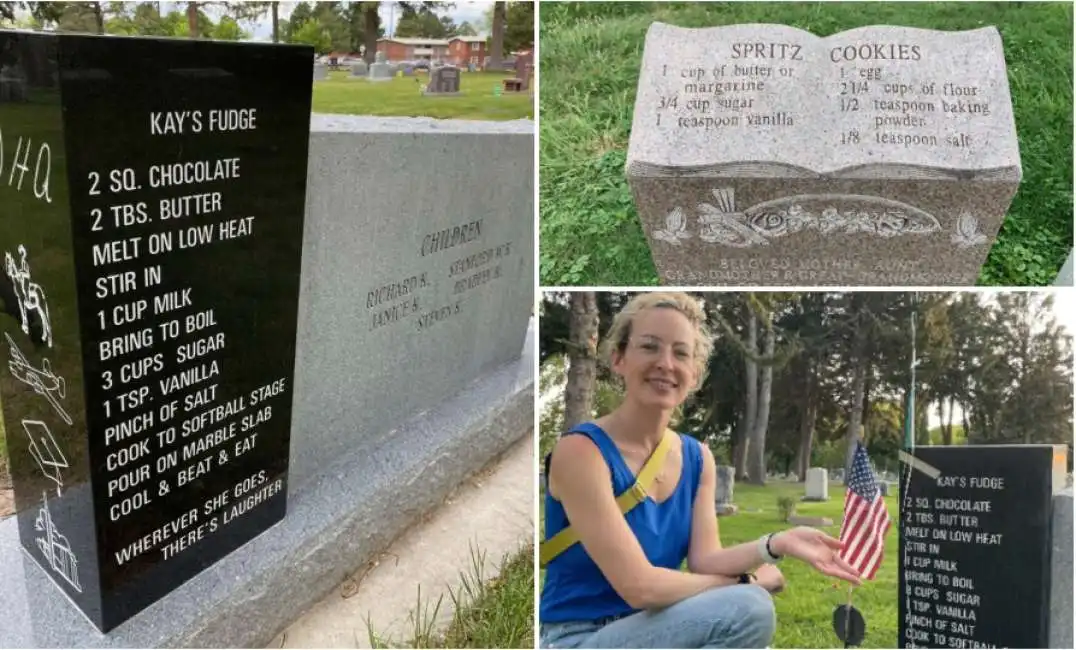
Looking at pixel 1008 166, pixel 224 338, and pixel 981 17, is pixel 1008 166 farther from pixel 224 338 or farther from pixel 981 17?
pixel 981 17

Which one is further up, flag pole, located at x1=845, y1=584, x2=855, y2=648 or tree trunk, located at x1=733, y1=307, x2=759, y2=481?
tree trunk, located at x1=733, y1=307, x2=759, y2=481

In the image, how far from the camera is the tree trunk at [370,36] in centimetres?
1535

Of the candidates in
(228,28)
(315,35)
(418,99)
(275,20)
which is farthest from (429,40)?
(228,28)

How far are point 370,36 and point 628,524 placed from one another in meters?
15.1

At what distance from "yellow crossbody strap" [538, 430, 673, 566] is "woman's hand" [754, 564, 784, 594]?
38 centimetres

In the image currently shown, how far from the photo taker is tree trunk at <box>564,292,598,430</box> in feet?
A: 7.53

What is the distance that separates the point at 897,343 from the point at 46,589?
8.60 feet

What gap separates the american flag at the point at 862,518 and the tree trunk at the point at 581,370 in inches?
30.6

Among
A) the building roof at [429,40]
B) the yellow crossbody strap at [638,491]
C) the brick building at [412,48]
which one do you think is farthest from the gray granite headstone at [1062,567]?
the building roof at [429,40]

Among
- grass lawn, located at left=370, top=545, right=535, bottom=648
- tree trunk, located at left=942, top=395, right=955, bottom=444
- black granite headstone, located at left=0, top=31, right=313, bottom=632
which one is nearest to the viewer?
black granite headstone, located at left=0, top=31, right=313, bottom=632

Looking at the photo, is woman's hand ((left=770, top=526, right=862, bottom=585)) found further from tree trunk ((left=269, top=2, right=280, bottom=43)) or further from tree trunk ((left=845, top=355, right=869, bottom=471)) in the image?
tree trunk ((left=269, top=2, right=280, bottom=43))

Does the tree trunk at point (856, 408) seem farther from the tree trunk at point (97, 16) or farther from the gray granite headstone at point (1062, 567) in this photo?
the tree trunk at point (97, 16)

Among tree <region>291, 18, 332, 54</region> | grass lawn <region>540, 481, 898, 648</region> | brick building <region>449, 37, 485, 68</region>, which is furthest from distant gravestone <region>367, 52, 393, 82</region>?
grass lawn <region>540, 481, 898, 648</region>

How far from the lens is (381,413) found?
12.1 feet
